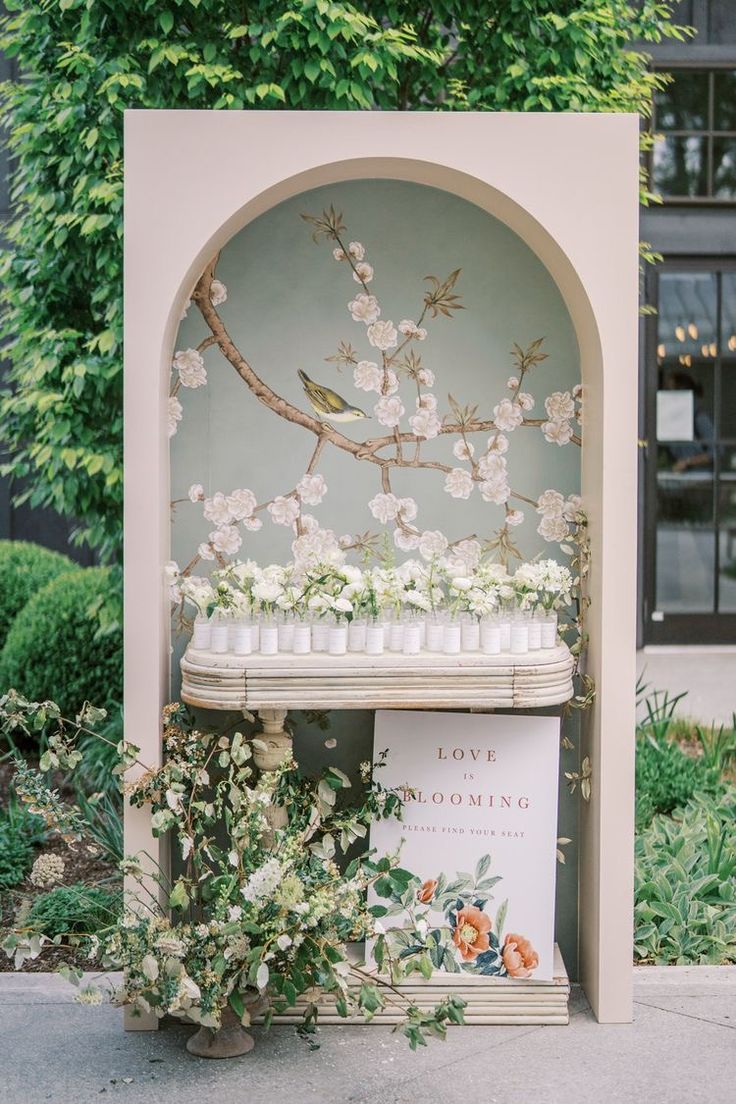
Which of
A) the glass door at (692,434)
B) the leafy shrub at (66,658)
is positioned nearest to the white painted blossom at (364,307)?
the leafy shrub at (66,658)

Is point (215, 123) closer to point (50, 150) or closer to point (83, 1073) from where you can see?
point (50, 150)

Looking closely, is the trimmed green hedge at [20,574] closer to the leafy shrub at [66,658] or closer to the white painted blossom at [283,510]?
the leafy shrub at [66,658]

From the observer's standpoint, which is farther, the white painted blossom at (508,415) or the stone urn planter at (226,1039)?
the white painted blossom at (508,415)

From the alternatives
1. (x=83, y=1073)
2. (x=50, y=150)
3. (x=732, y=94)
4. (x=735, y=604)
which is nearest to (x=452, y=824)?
(x=83, y=1073)

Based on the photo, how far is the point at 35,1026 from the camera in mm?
3381

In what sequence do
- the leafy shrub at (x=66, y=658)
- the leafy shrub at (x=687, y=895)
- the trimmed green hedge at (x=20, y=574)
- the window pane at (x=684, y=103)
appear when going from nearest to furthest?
1. the leafy shrub at (x=687, y=895)
2. the leafy shrub at (x=66, y=658)
3. the trimmed green hedge at (x=20, y=574)
4. the window pane at (x=684, y=103)

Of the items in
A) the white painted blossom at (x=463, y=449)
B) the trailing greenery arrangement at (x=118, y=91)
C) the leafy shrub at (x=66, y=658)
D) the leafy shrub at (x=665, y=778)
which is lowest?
the leafy shrub at (x=665, y=778)

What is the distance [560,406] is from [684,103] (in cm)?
598

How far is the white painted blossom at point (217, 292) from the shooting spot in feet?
11.9

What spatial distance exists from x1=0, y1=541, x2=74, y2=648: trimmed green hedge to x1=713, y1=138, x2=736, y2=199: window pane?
517cm

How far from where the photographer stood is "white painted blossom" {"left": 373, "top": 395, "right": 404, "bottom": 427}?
3.69 meters

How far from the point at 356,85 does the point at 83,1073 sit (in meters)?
3.56

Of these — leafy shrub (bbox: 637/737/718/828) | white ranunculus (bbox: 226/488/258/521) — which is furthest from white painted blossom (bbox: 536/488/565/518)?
leafy shrub (bbox: 637/737/718/828)

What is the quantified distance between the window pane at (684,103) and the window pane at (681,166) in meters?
0.11
